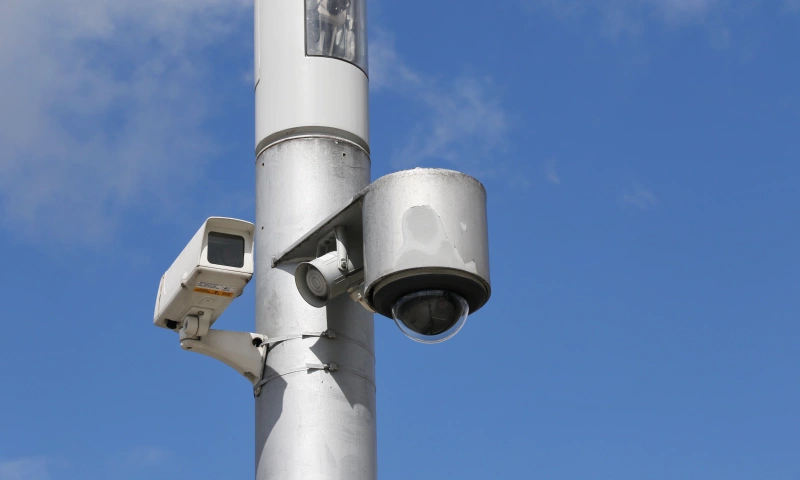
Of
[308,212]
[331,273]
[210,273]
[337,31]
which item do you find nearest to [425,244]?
[331,273]

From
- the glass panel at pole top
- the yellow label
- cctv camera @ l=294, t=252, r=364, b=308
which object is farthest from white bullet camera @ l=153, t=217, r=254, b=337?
the glass panel at pole top

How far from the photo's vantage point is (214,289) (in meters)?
7.44

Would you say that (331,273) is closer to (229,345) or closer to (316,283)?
(316,283)

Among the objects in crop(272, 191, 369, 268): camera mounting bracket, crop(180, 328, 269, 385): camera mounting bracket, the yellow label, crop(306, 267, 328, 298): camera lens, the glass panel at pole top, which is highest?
the glass panel at pole top

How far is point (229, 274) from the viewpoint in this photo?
739 cm

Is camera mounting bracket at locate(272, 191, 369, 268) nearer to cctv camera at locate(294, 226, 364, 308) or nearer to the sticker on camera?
cctv camera at locate(294, 226, 364, 308)

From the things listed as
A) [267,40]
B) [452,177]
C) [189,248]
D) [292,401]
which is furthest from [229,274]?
[267,40]

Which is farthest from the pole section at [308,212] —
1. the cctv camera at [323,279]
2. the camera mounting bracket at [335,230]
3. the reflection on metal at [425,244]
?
the reflection on metal at [425,244]

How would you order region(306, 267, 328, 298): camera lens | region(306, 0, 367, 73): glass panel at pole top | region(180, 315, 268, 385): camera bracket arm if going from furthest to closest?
region(306, 0, 367, 73): glass panel at pole top < region(180, 315, 268, 385): camera bracket arm < region(306, 267, 328, 298): camera lens

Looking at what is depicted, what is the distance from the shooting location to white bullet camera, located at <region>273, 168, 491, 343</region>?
6781 mm

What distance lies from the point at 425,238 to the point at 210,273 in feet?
4.28

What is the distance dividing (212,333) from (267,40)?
2.25m

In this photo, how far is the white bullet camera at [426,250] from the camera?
6.78m

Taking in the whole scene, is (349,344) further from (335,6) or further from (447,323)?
(335,6)
